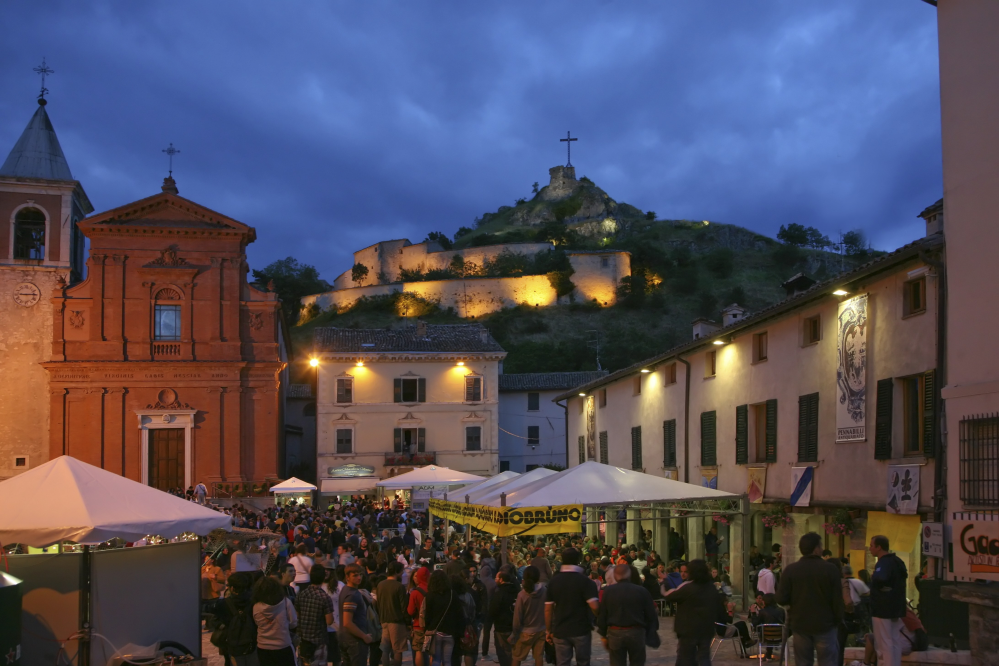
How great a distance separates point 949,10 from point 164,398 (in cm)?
3573

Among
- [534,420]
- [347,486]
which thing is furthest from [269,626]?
[534,420]

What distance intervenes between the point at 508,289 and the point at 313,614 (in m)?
86.4

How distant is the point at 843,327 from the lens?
17.1 meters

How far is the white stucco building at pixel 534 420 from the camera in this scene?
51719 millimetres

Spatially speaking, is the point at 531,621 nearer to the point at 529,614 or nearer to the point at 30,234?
the point at 529,614

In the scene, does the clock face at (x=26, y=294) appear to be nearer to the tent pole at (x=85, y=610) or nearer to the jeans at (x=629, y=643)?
the tent pole at (x=85, y=610)

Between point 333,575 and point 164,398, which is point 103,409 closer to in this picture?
point 164,398

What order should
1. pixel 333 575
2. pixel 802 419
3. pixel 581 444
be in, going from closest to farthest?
pixel 333 575, pixel 802 419, pixel 581 444

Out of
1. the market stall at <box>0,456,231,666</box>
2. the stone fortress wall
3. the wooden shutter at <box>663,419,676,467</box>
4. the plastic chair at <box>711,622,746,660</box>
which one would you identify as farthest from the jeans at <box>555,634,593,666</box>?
the stone fortress wall

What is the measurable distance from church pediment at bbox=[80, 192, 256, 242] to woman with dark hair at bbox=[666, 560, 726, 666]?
119ft

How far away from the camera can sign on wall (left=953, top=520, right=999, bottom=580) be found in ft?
31.1

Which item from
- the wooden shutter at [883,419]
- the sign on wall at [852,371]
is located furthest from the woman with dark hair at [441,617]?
the sign on wall at [852,371]

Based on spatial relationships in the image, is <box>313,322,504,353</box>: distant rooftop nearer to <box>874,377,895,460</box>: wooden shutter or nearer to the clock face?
the clock face

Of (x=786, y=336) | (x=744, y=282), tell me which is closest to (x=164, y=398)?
(x=786, y=336)
